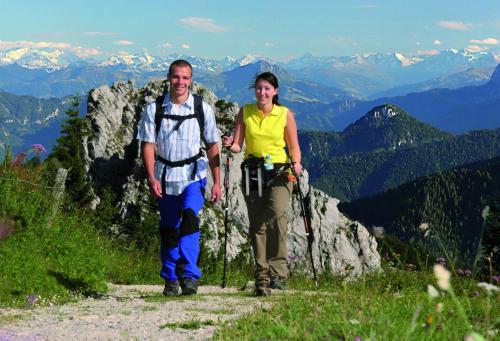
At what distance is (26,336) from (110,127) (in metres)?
23.0

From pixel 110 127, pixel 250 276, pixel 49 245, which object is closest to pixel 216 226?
pixel 250 276

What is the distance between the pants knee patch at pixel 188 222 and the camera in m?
7.96

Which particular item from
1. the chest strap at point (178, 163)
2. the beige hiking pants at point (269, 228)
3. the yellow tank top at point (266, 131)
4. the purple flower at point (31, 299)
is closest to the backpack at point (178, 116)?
the chest strap at point (178, 163)

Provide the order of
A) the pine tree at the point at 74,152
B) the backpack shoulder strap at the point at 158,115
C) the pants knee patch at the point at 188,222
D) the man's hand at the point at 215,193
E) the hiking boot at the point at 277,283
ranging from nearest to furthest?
the backpack shoulder strap at the point at 158,115, the pants knee patch at the point at 188,222, the man's hand at the point at 215,193, the hiking boot at the point at 277,283, the pine tree at the point at 74,152

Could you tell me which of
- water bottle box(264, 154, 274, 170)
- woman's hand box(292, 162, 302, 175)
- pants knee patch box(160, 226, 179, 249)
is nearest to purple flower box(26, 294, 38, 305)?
pants knee patch box(160, 226, 179, 249)

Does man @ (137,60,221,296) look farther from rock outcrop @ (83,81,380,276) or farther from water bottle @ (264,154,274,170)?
rock outcrop @ (83,81,380,276)

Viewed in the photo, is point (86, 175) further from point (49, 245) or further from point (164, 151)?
point (164, 151)

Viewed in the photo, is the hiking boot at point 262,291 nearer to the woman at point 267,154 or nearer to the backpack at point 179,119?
the woman at point 267,154

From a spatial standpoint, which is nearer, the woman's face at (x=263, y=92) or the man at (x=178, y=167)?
the man at (x=178, y=167)

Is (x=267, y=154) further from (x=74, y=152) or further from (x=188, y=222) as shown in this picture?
(x=74, y=152)

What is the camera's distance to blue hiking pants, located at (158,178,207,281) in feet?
26.2

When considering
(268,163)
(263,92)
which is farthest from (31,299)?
(263,92)

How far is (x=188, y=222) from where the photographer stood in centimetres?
798

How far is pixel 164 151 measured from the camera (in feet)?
25.9
